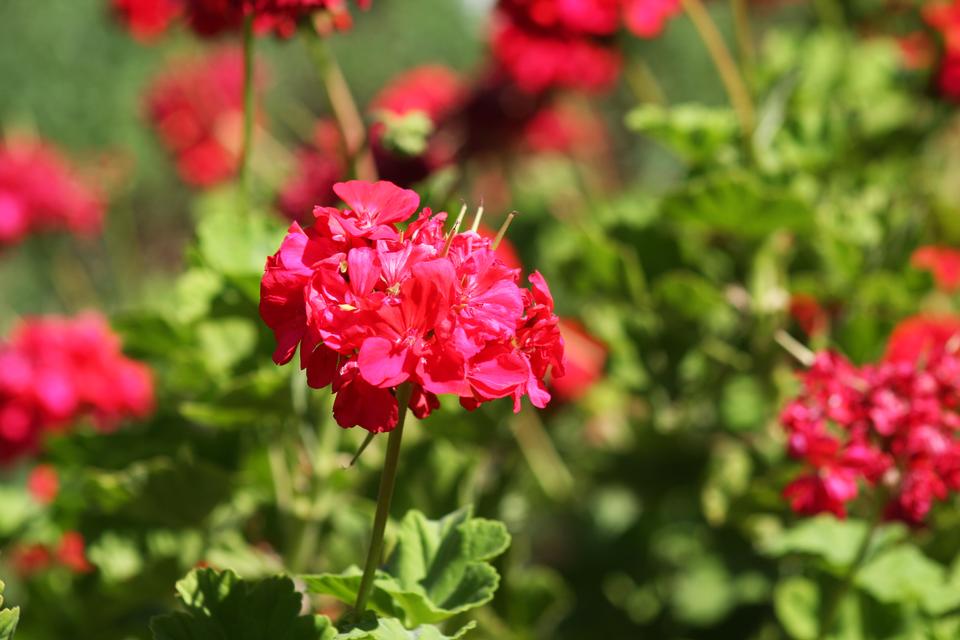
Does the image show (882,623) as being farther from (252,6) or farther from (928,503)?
(252,6)

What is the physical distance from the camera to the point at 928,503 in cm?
83

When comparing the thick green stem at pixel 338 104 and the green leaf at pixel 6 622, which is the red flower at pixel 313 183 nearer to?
the thick green stem at pixel 338 104

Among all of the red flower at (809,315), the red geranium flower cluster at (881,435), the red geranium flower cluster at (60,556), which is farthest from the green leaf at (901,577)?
the red geranium flower cluster at (60,556)

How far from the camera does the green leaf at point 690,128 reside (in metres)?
1.18

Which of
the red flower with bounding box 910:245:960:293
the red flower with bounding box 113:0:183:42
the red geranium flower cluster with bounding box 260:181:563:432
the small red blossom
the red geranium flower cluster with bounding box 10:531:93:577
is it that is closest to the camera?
the red geranium flower cluster with bounding box 260:181:563:432

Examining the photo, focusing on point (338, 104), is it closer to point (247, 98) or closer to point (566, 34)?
point (247, 98)

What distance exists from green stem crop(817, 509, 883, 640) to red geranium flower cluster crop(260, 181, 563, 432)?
321 mm

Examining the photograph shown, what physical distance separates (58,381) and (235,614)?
0.79 meters

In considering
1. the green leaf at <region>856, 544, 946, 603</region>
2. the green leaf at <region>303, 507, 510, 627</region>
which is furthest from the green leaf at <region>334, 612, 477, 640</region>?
the green leaf at <region>856, 544, 946, 603</region>

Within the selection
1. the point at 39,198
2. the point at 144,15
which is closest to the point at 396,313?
the point at 144,15

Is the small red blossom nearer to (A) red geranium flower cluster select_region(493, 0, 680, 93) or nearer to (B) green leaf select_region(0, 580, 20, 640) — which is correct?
(A) red geranium flower cluster select_region(493, 0, 680, 93)

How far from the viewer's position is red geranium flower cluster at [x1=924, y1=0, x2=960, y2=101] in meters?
1.44

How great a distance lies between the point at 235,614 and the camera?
0.71m

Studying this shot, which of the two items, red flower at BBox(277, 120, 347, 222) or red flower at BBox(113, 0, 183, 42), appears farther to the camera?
red flower at BBox(113, 0, 183, 42)
